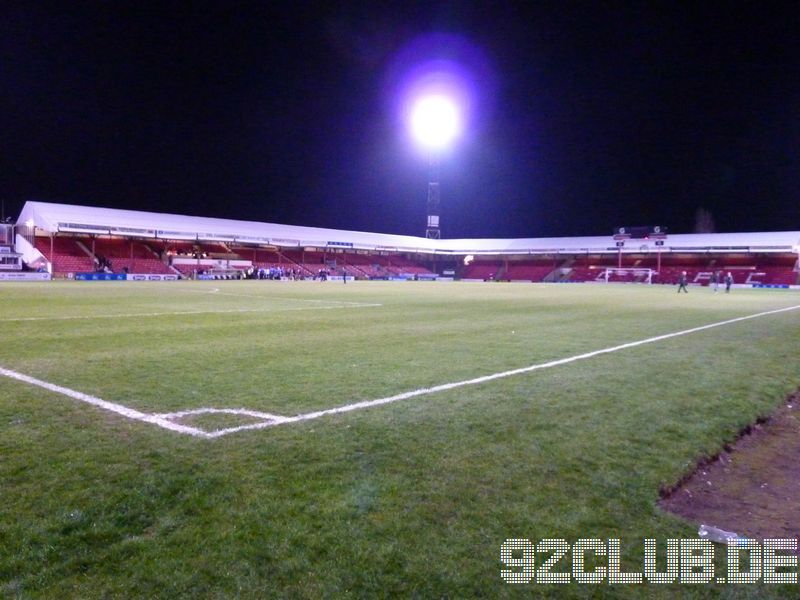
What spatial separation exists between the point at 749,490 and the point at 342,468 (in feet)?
10.6

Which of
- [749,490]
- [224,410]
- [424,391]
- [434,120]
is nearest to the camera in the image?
[749,490]

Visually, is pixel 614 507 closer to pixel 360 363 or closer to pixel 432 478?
pixel 432 478

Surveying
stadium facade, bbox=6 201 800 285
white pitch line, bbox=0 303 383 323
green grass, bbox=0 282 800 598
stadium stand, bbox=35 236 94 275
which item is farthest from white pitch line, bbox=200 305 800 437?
stadium facade, bbox=6 201 800 285

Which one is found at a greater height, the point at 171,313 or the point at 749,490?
the point at 171,313

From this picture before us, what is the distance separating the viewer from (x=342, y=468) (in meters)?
4.09

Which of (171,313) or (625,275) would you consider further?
(625,275)

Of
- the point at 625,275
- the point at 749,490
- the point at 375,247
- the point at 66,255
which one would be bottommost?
the point at 749,490

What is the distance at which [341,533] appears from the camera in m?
3.12

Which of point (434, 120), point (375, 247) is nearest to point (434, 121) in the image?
point (434, 120)

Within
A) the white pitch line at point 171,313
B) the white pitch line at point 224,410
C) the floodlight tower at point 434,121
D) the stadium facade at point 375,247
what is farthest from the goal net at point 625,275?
the white pitch line at point 224,410

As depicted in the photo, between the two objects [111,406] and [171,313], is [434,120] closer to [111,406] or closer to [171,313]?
[171,313]

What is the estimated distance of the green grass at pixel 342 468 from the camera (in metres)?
2.79

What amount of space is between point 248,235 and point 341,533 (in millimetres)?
62243

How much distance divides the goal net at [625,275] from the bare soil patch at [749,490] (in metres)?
68.0
